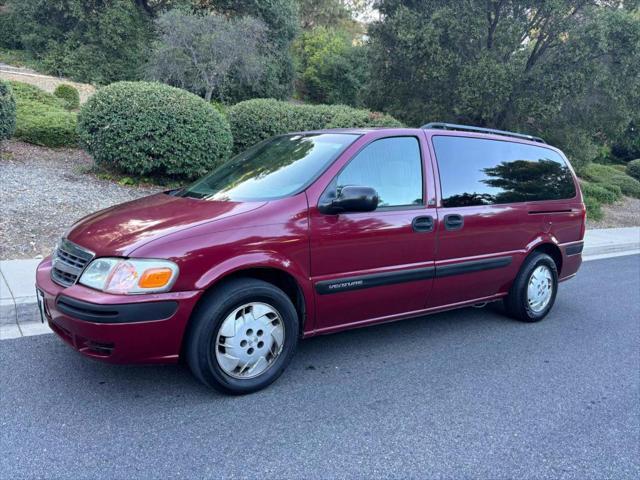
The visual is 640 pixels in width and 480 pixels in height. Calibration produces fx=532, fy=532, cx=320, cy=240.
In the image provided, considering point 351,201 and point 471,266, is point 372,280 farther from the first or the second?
point 471,266

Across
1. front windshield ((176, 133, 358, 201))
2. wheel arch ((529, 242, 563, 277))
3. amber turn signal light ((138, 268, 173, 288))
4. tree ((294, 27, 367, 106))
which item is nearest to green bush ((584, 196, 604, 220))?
wheel arch ((529, 242, 563, 277))

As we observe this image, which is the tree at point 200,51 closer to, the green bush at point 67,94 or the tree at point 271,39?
the green bush at point 67,94

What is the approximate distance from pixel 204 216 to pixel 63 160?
804 cm

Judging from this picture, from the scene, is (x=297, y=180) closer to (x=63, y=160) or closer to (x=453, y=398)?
(x=453, y=398)

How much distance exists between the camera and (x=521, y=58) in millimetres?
12602

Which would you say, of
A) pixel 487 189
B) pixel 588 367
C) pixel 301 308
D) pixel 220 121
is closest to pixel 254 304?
pixel 301 308

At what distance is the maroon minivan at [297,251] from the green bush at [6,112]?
6.38 metres

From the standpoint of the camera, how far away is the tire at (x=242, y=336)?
3.25m

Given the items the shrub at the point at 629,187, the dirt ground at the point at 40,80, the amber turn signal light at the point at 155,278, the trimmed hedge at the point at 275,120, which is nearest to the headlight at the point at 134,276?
the amber turn signal light at the point at 155,278

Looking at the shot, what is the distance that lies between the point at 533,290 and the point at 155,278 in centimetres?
379

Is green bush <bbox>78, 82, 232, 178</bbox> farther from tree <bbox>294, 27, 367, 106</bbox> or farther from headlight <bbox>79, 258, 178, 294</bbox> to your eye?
tree <bbox>294, 27, 367, 106</bbox>

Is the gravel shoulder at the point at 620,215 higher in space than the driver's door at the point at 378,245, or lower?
lower

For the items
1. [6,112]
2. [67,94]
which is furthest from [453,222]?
[67,94]

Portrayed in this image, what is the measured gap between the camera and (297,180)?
3.86 m
